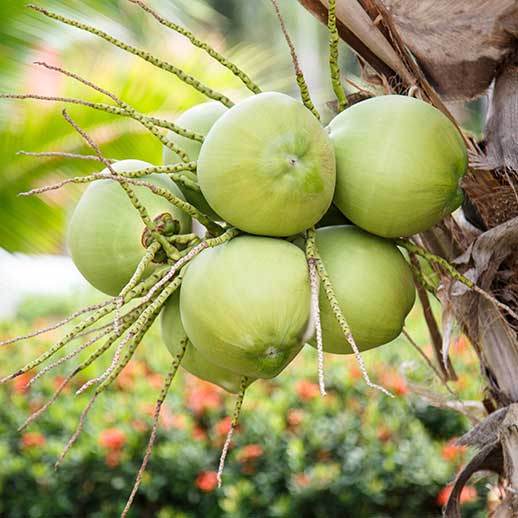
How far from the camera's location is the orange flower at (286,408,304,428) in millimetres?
3988

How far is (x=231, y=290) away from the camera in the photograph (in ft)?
3.21

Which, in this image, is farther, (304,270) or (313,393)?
(313,393)

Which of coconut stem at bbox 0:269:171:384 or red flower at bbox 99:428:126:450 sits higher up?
coconut stem at bbox 0:269:171:384

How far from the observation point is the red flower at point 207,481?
368 centimetres

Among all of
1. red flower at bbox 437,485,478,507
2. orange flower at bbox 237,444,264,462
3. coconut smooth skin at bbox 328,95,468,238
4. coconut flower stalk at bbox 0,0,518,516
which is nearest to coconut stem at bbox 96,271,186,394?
coconut flower stalk at bbox 0,0,518,516

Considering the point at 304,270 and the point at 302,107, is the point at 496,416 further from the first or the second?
the point at 302,107

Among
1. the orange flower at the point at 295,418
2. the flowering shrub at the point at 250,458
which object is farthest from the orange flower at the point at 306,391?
the orange flower at the point at 295,418

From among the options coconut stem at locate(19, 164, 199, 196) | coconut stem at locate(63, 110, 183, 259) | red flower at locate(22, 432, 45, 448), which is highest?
coconut stem at locate(19, 164, 199, 196)

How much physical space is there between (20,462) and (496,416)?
3.06 meters

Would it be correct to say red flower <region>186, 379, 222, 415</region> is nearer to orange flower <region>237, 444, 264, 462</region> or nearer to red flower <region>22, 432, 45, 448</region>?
orange flower <region>237, 444, 264, 462</region>

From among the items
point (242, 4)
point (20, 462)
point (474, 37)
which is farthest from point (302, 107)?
point (242, 4)

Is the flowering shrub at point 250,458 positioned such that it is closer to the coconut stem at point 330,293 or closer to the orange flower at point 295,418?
the orange flower at point 295,418

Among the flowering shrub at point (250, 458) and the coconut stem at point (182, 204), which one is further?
the flowering shrub at point (250, 458)

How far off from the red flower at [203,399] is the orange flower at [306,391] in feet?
1.34
